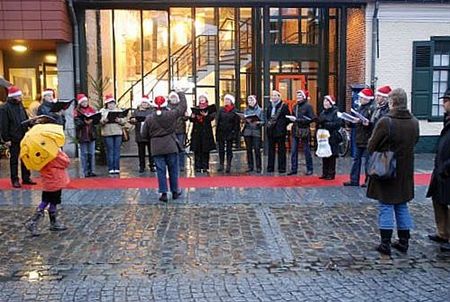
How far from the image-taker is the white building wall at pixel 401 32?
14773mm

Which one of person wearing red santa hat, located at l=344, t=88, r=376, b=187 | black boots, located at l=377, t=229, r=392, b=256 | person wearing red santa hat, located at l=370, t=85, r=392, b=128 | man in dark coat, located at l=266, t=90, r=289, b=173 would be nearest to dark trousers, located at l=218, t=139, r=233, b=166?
man in dark coat, located at l=266, t=90, r=289, b=173

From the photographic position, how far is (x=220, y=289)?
5.28 metres

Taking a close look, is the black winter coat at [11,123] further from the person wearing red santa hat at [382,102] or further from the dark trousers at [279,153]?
the person wearing red santa hat at [382,102]

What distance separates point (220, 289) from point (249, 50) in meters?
12.1

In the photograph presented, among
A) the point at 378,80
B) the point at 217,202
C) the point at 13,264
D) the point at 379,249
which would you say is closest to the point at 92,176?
the point at 217,202

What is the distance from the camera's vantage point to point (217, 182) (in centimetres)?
1080

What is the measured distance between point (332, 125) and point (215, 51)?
6545 millimetres

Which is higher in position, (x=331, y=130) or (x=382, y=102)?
(x=382, y=102)

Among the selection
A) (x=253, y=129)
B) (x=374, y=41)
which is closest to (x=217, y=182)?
(x=253, y=129)

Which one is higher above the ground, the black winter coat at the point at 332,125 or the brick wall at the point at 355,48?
the brick wall at the point at 355,48

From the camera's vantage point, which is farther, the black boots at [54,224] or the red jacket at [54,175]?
the black boots at [54,224]

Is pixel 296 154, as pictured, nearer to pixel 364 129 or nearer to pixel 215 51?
pixel 364 129

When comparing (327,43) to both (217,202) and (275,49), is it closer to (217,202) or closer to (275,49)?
(275,49)

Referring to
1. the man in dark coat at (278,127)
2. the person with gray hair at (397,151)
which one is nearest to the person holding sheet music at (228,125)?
the man in dark coat at (278,127)
